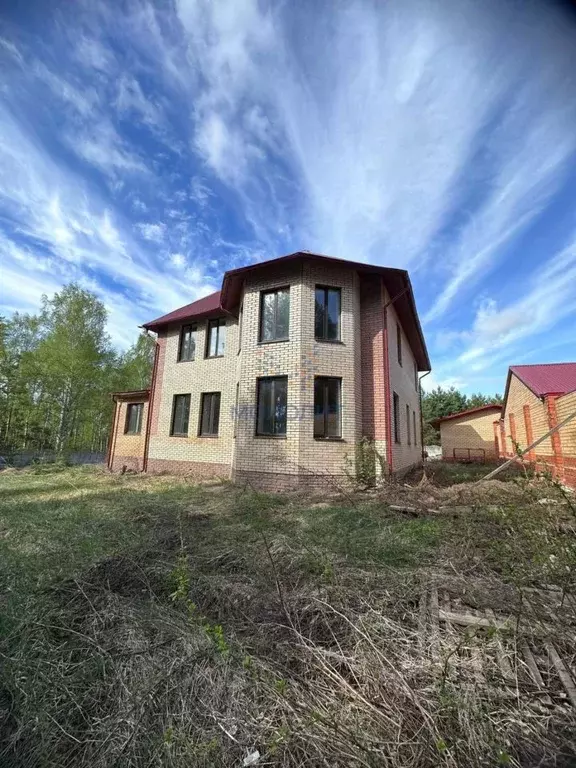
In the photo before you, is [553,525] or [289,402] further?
[289,402]

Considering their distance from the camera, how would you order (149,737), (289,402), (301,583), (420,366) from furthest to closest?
(420,366), (289,402), (301,583), (149,737)

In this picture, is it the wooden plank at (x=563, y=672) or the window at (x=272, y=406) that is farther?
the window at (x=272, y=406)

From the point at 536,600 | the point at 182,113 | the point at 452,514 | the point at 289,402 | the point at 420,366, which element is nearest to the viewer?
the point at 536,600

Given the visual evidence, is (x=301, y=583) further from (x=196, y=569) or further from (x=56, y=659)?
(x=56, y=659)

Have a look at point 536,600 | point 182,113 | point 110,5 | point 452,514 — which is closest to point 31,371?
point 182,113

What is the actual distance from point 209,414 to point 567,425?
10616mm

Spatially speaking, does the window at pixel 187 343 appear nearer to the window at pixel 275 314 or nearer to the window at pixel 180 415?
the window at pixel 180 415

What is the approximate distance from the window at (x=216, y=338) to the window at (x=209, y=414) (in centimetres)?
158

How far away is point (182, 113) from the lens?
24.1 ft

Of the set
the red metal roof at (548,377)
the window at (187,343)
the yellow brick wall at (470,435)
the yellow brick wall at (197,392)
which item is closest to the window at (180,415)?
the yellow brick wall at (197,392)

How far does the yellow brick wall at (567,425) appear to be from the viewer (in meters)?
7.83

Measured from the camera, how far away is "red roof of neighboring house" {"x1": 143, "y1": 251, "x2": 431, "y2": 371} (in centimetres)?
930

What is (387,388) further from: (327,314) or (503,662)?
(503,662)

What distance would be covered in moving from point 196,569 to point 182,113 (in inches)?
349
